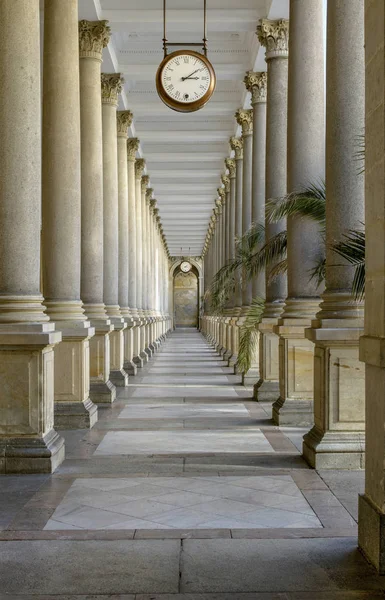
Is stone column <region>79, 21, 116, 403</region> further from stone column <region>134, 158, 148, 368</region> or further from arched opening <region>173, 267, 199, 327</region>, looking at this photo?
arched opening <region>173, 267, 199, 327</region>

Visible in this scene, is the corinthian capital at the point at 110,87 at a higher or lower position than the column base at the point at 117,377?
higher

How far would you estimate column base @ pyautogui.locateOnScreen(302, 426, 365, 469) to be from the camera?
28.7 ft

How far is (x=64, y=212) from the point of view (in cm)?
1202

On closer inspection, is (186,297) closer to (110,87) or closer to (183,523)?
(110,87)

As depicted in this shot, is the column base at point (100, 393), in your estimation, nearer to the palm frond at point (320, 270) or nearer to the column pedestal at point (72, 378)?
the column pedestal at point (72, 378)

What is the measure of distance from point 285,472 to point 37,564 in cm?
376

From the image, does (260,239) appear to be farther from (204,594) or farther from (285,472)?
(204,594)

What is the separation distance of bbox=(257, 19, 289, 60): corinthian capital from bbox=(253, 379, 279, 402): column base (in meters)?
6.43

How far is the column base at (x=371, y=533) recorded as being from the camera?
539 cm

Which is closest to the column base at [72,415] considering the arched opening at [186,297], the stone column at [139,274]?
the stone column at [139,274]

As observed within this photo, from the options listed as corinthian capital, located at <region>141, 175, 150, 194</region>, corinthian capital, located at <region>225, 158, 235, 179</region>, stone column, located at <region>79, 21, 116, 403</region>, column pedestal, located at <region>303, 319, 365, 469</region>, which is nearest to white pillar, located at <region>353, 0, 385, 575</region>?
column pedestal, located at <region>303, 319, 365, 469</region>

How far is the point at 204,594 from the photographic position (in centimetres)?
499

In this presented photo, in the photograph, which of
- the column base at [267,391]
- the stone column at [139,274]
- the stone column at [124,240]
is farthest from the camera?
the stone column at [139,274]

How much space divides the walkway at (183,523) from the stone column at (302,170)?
0.72 m
